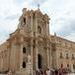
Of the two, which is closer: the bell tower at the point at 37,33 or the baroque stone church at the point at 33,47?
the baroque stone church at the point at 33,47

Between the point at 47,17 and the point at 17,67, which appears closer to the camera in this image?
the point at 17,67

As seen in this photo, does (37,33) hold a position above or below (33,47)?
above

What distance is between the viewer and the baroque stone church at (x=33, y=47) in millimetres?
40656

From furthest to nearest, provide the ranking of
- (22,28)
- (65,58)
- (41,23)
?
(65,58), (41,23), (22,28)

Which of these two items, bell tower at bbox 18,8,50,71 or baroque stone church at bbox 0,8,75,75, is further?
bell tower at bbox 18,8,50,71

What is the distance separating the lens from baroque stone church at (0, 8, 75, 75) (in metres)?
40.7

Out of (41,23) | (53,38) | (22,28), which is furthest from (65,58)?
(22,28)

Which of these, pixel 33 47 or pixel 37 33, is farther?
pixel 37 33

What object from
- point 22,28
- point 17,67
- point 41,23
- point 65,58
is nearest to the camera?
point 17,67

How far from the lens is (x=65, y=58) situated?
49938mm

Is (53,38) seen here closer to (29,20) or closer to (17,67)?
(29,20)

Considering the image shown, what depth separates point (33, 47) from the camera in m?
42.6

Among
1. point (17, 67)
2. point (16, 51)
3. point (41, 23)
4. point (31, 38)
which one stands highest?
point (41, 23)

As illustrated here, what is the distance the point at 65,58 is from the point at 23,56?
1333 centimetres
